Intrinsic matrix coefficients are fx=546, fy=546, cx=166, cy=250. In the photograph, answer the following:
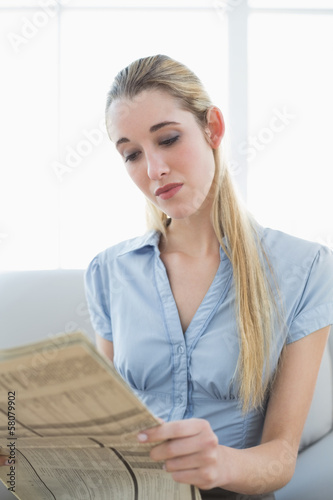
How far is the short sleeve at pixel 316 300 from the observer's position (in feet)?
3.33

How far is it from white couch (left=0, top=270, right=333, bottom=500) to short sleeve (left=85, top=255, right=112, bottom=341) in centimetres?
15

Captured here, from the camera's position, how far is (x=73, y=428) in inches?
24.6

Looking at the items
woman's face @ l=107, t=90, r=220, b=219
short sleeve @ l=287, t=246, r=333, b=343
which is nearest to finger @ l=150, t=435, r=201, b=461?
short sleeve @ l=287, t=246, r=333, b=343

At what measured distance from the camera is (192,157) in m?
1.07

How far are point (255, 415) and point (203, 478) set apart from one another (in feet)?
1.23

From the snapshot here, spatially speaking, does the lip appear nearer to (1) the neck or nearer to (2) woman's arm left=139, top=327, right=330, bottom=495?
(1) the neck

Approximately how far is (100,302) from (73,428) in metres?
0.65

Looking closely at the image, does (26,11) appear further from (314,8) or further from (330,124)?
(330,124)

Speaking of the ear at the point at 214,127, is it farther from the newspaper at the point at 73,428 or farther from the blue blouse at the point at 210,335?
the newspaper at the point at 73,428

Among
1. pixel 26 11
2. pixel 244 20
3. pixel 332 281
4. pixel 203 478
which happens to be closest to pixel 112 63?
pixel 26 11

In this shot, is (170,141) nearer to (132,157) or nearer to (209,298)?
(132,157)

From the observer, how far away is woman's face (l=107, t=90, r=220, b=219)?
41.4 inches

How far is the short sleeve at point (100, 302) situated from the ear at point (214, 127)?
404 mm

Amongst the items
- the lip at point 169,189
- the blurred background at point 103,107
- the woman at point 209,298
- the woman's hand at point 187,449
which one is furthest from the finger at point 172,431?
the blurred background at point 103,107
